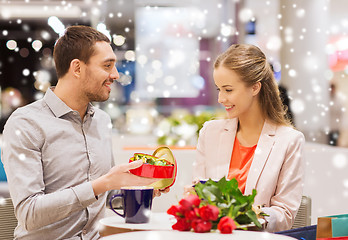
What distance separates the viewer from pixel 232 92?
6.61 ft

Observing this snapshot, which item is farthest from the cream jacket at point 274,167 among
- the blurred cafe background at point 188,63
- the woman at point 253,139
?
the blurred cafe background at point 188,63

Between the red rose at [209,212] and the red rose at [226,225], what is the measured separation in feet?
0.07

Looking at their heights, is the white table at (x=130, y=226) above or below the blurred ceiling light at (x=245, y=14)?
below

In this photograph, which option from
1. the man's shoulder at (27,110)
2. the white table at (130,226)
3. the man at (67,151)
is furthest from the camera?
the man's shoulder at (27,110)

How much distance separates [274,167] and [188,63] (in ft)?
22.9

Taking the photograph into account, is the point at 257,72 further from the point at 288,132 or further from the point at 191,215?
the point at 191,215

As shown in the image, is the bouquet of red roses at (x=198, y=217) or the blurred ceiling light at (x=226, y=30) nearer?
the bouquet of red roses at (x=198, y=217)

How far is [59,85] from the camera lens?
2016 mm

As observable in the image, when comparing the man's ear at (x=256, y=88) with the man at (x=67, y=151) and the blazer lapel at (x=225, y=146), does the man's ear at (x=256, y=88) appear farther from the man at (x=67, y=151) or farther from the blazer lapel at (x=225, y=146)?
the man at (x=67, y=151)

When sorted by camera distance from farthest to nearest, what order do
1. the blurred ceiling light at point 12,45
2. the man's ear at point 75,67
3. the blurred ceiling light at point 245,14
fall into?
the blurred ceiling light at point 12,45 → the blurred ceiling light at point 245,14 → the man's ear at point 75,67

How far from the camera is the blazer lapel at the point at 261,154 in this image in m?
1.91

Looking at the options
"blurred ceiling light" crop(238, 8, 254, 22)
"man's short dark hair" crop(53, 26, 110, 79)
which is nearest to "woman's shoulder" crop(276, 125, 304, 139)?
"man's short dark hair" crop(53, 26, 110, 79)

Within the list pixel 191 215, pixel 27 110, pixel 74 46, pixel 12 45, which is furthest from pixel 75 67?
pixel 12 45

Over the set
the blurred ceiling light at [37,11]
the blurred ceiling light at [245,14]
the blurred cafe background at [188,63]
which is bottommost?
the blurred cafe background at [188,63]
